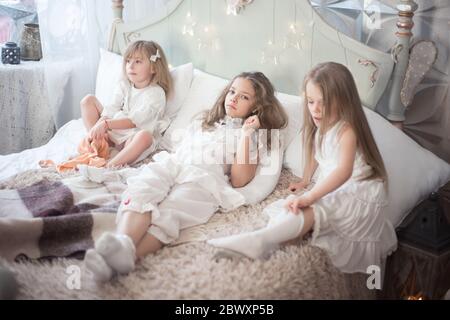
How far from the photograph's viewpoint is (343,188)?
129 centimetres

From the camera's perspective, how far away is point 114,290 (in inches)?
42.4

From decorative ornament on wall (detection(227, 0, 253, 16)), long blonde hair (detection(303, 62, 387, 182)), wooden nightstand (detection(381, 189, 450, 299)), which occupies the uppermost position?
decorative ornament on wall (detection(227, 0, 253, 16))

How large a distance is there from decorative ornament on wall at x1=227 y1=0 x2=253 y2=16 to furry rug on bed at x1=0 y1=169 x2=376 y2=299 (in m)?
0.94

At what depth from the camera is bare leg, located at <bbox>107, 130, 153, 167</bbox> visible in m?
1.79

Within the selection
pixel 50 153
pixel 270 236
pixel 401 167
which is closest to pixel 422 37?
pixel 401 167

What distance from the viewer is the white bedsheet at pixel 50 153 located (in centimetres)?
180

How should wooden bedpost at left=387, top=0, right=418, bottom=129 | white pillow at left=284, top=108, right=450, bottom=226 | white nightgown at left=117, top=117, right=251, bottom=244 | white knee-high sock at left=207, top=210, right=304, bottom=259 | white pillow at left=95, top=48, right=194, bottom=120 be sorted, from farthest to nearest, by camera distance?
white pillow at left=95, top=48, right=194, bottom=120, wooden bedpost at left=387, top=0, right=418, bottom=129, white pillow at left=284, top=108, right=450, bottom=226, white nightgown at left=117, top=117, right=251, bottom=244, white knee-high sock at left=207, top=210, right=304, bottom=259

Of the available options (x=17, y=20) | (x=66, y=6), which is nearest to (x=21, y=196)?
(x=66, y=6)

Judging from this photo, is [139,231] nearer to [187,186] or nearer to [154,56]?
[187,186]

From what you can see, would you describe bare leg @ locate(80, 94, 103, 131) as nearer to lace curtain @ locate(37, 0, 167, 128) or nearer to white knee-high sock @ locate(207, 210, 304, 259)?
lace curtain @ locate(37, 0, 167, 128)

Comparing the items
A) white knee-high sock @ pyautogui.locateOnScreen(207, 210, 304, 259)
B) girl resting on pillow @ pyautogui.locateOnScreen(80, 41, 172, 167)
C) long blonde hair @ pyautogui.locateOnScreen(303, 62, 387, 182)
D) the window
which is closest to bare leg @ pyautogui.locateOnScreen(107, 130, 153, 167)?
→ girl resting on pillow @ pyautogui.locateOnScreen(80, 41, 172, 167)

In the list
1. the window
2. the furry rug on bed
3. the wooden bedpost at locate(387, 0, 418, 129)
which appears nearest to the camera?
the furry rug on bed

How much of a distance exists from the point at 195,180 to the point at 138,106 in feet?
2.06

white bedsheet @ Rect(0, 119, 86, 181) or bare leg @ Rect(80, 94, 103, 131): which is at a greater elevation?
bare leg @ Rect(80, 94, 103, 131)
